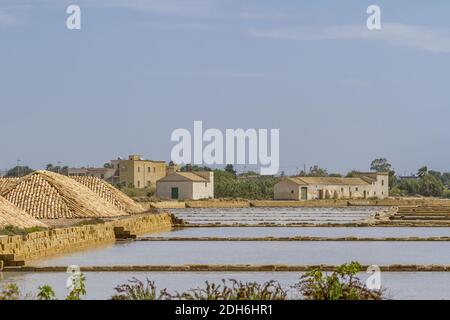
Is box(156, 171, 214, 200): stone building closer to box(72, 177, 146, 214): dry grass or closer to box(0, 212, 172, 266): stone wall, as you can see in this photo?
box(72, 177, 146, 214): dry grass

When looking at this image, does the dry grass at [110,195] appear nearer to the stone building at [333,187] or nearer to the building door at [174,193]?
the building door at [174,193]

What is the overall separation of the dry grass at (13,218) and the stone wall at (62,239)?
2.66 ft

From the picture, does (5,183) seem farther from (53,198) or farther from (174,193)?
(174,193)

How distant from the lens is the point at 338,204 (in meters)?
60.8

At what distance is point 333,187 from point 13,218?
2041 inches

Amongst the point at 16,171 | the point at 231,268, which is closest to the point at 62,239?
the point at 231,268

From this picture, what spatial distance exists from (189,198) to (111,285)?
168 feet

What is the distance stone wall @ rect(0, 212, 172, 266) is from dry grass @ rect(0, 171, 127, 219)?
1643mm

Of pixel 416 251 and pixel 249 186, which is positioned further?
pixel 249 186

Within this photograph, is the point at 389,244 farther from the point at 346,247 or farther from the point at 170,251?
the point at 170,251

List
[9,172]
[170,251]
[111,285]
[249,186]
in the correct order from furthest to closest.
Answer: [9,172]
[249,186]
[170,251]
[111,285]

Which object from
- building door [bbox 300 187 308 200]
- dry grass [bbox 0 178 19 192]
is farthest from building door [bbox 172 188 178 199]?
dry grass [bbox 0 178 19 192]

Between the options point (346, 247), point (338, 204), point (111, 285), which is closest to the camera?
point (111, 285)
